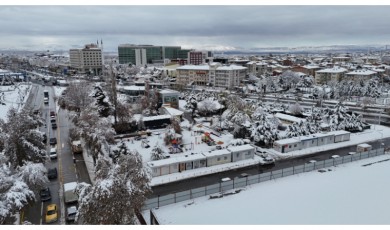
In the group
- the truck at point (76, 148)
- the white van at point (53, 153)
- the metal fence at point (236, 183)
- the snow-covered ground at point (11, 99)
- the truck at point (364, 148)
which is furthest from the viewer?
the snow-covered ground at point (11, 99)

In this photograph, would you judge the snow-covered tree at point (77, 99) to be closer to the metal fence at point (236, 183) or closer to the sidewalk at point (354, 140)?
the sidewalk at point (354, 140)

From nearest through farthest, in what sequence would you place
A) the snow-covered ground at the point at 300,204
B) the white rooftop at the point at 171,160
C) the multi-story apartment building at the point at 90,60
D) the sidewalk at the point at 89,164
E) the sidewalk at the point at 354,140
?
the snow-covered ground at the point at 300,204, the sidewalk at the point at 89,164, the white rooftop at the point at 171,160, the sidewalk at the point at 354,140, the multi-story apartment building at the point at 90,60

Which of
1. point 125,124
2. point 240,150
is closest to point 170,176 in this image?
point 240,150

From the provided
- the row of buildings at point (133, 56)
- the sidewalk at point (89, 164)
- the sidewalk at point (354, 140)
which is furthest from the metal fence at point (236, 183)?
the row of buildings at point (133, 56)

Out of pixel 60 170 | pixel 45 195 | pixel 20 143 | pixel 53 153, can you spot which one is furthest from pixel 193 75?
pixel 45 195

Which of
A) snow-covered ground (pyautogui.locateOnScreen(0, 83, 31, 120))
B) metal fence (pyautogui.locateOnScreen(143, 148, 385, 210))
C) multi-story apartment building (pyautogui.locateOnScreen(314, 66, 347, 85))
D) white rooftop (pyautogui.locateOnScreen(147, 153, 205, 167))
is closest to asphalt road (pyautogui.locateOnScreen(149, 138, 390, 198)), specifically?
white rooftop (pyautogui.locateOnScreen(147, 153, 205, 167))

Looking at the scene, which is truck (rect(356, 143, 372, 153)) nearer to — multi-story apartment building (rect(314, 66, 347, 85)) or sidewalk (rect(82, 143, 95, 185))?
sidewalk (rect(82, 143, 95, 185))
